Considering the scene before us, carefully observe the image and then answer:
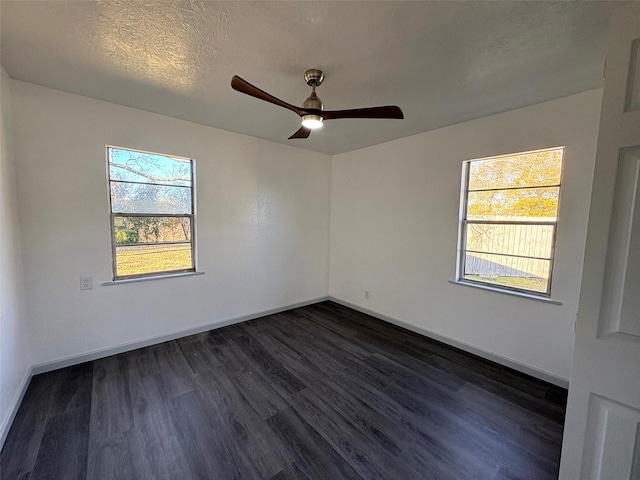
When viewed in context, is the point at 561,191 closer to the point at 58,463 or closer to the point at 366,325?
the point at 366,325

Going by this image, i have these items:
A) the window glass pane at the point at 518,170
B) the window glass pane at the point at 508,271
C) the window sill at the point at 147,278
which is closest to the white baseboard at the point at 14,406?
the window sill at the point at 147,278

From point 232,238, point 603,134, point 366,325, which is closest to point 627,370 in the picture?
point 603,134

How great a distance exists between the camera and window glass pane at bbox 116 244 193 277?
2770 mm

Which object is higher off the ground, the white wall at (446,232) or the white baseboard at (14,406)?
the white wall at (446,232)

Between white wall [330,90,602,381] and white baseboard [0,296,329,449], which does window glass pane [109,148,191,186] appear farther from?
white wall [330,90,602,381]

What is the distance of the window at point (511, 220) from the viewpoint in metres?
2.42

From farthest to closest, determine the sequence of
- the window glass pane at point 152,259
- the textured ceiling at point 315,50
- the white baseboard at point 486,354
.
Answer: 1. the window glass pane at point 152,259
2. the white baseboard at point 486,354
3. the textured ceiling at point 315,50

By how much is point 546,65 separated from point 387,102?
113 cm

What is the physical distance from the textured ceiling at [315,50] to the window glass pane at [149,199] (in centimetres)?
86

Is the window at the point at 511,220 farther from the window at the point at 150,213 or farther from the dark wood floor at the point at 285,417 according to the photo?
the window at the point at 150,213

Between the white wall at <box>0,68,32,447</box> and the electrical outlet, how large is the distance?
38 cm

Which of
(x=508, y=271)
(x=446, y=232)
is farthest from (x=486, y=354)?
(x=446, y=232)

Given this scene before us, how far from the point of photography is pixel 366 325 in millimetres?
3635

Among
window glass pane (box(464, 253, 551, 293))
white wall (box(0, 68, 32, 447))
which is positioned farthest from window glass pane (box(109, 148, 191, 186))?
window glass pane (box(464, 253, 551, 293))
